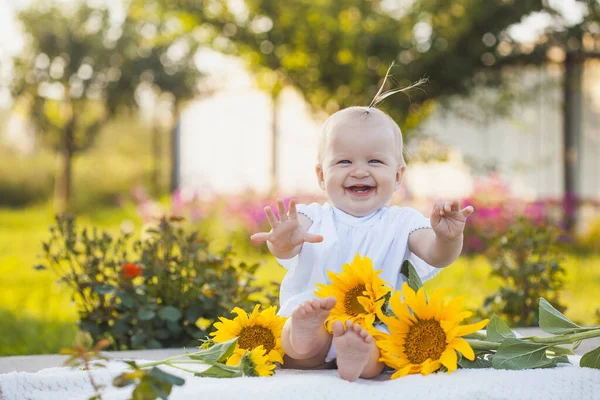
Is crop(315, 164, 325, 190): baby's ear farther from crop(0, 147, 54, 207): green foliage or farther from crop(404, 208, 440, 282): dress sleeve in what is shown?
crop(0, 147, 54, 207): green foliage

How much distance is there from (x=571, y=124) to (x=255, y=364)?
8.20 metres

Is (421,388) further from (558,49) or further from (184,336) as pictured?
(558,49)

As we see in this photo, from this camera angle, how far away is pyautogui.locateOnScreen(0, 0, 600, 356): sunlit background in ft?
22.6

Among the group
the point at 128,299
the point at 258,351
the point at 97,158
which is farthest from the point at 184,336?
the point at 97,158

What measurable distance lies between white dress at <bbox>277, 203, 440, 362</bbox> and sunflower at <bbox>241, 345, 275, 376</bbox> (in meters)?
0.26

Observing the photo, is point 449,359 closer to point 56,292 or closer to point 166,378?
point 166,378

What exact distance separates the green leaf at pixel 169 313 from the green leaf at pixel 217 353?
3.38ft

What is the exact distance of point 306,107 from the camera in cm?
776

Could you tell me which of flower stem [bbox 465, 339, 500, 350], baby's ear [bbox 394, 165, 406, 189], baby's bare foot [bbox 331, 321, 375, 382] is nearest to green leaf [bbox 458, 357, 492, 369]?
flower stem [bbox 465, 339, 500, 350]

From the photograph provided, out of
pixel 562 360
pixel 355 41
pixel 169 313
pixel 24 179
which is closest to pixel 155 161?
pixel 24 179

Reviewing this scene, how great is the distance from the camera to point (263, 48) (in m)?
7.04

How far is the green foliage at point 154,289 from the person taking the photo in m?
3.09

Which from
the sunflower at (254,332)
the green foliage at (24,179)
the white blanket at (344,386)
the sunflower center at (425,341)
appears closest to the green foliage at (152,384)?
the white blanket at (344,386)

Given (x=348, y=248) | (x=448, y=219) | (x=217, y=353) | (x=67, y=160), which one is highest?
(x=67, y=160)
